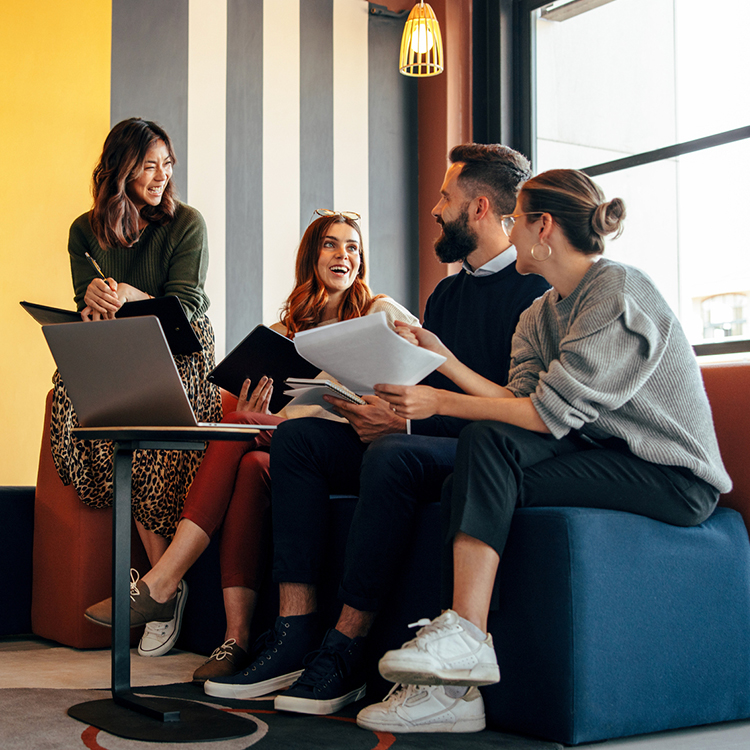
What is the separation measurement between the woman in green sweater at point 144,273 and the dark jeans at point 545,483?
3.61 feet

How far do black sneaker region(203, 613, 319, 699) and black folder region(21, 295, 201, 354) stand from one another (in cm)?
70

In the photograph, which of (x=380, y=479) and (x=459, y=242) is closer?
(x=380, y=479)

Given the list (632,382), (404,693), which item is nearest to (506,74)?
(632,382)

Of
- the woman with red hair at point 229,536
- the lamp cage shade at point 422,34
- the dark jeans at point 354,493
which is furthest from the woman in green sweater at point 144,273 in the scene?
the lamp cage shade at point 422,34

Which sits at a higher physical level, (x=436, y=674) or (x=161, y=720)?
(x=436, y=674)

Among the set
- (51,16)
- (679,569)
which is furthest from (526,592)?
(51,16)

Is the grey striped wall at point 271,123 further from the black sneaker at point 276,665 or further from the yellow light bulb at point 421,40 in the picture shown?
the black sneaker at point 276,665

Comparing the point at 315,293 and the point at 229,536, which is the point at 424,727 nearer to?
the point at 229,536

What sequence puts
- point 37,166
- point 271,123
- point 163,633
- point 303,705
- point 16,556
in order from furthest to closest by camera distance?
point 271,123 → point 37,166 → point 16,556 → point 163,633 → point 303,705

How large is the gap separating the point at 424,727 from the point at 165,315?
3.55 feet

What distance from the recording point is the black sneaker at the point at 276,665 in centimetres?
186

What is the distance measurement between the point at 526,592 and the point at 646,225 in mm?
2647

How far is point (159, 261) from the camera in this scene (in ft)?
8.79

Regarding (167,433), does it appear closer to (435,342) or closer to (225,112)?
(435,342)
